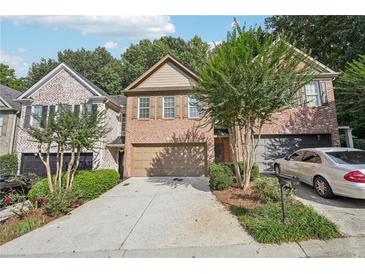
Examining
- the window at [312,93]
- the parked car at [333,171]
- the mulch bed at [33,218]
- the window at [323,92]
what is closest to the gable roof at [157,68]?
the window at [312,93]

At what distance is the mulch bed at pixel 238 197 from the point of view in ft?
20.0

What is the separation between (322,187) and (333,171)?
779 mm

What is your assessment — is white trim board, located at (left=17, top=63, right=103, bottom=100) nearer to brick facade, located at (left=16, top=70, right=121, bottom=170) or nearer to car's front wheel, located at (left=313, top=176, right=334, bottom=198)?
brick facade, located at (left=16, top=70, right=121, bottom=170)

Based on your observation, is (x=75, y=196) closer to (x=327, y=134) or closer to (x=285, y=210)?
(x=285, y=210)

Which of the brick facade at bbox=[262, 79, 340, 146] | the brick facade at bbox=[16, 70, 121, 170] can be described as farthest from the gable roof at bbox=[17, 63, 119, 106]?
the brick facade at bbox=[262, 79, 340, 146]

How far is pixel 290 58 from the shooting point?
22.5ft

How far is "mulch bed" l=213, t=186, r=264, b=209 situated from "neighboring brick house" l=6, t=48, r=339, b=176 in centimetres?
430

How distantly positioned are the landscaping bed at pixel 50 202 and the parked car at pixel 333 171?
8.49 meters

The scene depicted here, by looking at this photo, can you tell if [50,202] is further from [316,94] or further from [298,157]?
[316,94]

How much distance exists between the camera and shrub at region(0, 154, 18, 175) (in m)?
12.4

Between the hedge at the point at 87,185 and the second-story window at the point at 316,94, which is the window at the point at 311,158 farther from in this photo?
the hedge at the point at 87,185

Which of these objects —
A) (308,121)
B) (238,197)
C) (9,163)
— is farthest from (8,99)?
(308,121)
